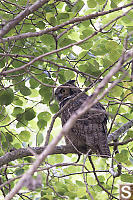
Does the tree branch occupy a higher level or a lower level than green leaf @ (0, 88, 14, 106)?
lower

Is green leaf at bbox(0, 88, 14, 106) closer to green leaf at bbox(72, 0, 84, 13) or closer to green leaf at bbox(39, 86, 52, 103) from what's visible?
green leaf at bbox(39, 86, 52, 103)

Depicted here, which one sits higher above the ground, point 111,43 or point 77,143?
point 111,43

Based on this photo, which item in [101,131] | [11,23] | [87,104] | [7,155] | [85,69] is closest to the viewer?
[87,104]

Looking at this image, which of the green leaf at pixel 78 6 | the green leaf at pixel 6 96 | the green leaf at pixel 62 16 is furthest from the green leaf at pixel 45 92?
the green leaf at pixel 78 6

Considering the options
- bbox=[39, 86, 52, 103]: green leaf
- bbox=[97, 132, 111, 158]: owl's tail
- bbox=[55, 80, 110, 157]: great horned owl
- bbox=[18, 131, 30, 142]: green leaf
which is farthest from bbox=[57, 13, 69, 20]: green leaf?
bbox=[97, 132, 111, 158]: owl's tail

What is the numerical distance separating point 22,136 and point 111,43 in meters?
1.40

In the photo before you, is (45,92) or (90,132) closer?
(45,92)

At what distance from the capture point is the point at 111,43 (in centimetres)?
242

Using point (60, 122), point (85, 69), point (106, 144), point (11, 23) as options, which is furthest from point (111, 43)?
point (60, 122)

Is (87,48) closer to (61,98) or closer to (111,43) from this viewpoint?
(111,43)

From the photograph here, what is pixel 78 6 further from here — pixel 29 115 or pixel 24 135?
pixel 24 135

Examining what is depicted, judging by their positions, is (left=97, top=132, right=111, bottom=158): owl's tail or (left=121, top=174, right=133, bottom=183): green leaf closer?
(left=121, top=174, right=133, bottom=183): green leaf

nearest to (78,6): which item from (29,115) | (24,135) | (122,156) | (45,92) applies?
(45,92)

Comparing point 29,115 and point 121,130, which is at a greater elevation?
point 29,115
